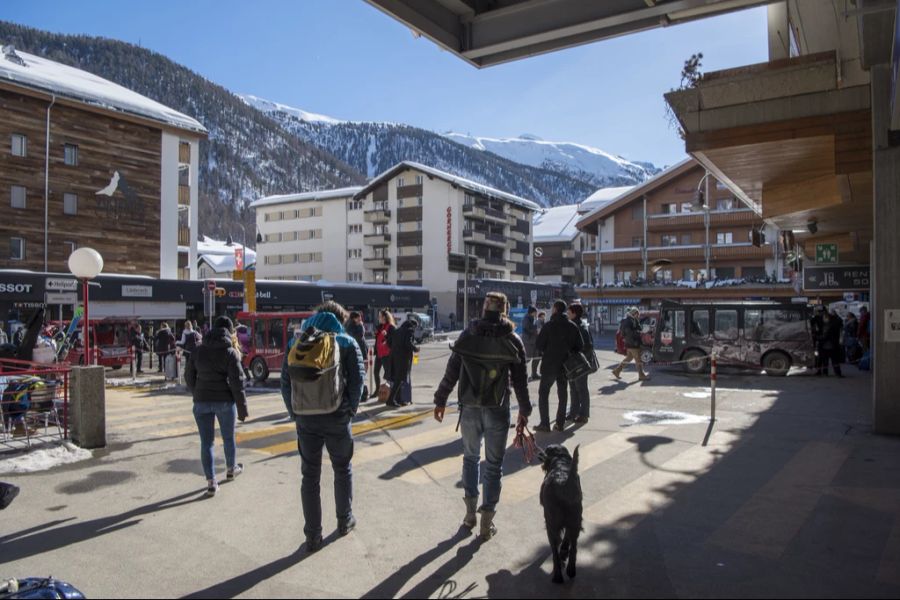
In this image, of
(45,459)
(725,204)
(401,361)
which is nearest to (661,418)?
(401,361)

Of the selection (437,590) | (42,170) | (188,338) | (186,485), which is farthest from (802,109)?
(42,170)

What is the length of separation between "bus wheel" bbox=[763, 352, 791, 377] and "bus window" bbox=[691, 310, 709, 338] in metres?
1.73

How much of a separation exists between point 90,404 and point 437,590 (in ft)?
20.0

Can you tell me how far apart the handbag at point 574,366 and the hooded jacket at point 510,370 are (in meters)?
3.95

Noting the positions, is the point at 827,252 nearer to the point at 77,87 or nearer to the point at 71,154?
the point at 71,154

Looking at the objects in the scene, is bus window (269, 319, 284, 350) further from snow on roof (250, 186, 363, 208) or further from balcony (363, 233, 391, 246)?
snow on roof (250, 186, 363, 208)

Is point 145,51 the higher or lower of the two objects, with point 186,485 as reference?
higher

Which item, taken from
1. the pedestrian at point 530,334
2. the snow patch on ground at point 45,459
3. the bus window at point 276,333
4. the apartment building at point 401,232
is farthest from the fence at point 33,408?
the apartment building at point 401,232

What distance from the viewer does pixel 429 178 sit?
7194cm

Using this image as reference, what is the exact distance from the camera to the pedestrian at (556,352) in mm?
9250

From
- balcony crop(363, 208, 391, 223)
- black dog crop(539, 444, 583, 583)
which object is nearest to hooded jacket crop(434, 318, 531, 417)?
black dog crop(539, 444, 583, 583)

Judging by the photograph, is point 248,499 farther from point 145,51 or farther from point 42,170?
point 145,51

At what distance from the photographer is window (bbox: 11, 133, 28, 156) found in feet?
119

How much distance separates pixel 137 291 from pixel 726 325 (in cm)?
3227
